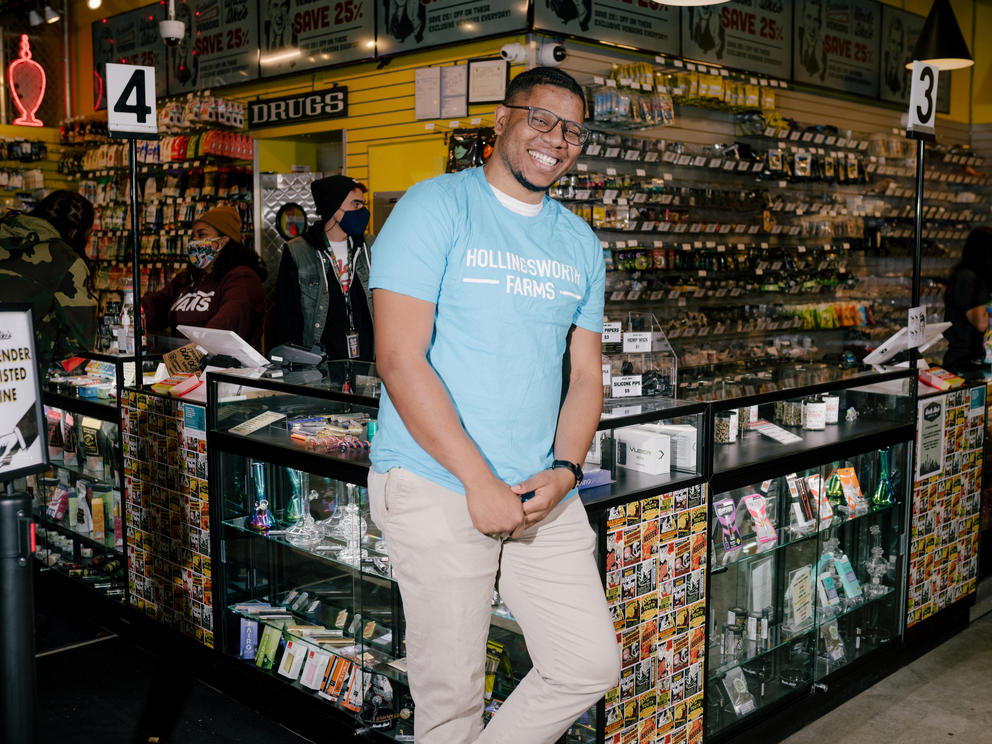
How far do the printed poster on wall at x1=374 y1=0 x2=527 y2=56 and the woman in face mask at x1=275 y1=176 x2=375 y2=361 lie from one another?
75.3 inches

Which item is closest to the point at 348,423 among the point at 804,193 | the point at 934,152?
the point at 804,193

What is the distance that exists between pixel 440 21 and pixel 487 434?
5.11 metres

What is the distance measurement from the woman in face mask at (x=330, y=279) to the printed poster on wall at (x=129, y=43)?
538 centimetres

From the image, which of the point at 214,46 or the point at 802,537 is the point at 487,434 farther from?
the point at 214,46

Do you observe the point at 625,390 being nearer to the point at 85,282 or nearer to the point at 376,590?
the point at 376,590

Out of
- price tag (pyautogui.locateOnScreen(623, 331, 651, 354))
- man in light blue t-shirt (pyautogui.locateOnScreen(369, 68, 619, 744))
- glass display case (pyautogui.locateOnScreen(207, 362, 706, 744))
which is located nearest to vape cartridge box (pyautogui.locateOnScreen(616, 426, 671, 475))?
glass display case (pyautogui.locateOnScreen(207, 362, 706, 744))

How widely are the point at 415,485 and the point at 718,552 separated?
1.42m

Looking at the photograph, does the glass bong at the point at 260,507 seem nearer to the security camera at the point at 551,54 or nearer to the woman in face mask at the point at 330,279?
the woman in face mask at the point at 330,279

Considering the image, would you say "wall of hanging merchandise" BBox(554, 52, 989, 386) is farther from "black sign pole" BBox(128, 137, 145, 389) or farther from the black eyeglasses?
the black eyeglasses

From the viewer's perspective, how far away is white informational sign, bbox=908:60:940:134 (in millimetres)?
3766

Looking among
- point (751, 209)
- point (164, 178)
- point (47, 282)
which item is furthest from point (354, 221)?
point (164, 178)

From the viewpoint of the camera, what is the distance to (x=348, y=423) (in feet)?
10.0

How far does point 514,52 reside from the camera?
574 cm

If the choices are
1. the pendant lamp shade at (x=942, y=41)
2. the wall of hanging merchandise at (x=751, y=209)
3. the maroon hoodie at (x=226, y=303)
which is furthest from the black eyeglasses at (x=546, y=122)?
the pendant lamp shade at (x=942, y=41)
